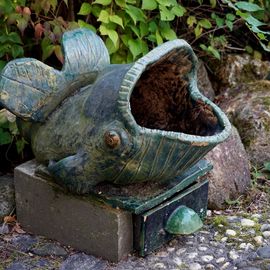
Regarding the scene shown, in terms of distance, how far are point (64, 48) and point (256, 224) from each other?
1.08 metres

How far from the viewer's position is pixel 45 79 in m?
2.49

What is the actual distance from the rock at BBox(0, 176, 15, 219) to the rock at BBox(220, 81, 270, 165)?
1220 mm

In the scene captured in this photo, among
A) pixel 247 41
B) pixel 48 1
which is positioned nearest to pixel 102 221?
pixel 48 1

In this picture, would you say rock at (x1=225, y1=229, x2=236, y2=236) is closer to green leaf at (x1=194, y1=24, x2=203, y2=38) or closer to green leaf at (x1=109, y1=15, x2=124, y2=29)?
green leaf at (x1=109, y1=15, x2=124, y2=29)

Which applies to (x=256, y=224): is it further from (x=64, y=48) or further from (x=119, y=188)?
(x=64, y=48)

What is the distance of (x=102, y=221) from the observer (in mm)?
2406

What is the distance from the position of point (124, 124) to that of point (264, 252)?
0.81 metres

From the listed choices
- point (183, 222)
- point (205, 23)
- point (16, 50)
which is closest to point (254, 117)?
point (205, 23)

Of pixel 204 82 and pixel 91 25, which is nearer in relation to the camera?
pixel 91 25

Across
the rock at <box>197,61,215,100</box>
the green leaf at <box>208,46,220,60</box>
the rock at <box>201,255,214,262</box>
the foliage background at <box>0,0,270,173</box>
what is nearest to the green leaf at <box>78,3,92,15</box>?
the foliage background at <box>0,0,270,173</box>

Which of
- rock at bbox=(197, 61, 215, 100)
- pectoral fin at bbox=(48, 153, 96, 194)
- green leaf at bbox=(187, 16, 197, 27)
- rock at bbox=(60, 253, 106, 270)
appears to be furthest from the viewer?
rock at bbox=(197, 61, 215, 100)

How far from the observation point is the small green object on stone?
2.47 metres

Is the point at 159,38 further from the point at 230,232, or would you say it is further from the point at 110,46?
the point at 230,232

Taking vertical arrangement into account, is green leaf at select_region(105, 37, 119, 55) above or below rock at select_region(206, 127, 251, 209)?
above
